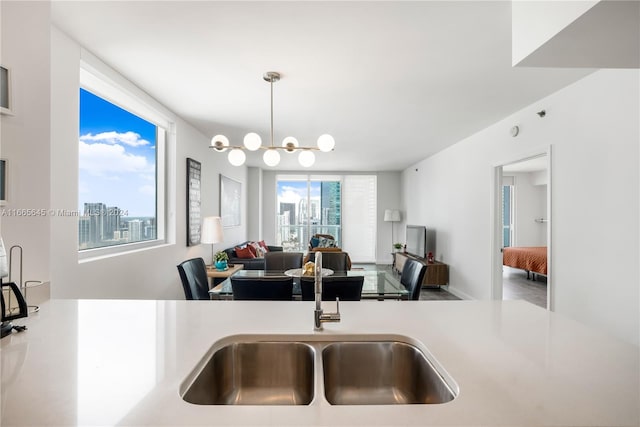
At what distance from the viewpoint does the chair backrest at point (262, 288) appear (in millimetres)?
2162

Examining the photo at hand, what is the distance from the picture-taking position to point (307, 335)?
3.73ft

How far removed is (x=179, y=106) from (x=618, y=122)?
4.05 m

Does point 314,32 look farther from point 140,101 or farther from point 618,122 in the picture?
point 618,122

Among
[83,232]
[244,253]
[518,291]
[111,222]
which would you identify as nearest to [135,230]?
[111,222]

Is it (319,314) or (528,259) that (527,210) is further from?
(319,314)

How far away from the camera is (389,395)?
1136 mm

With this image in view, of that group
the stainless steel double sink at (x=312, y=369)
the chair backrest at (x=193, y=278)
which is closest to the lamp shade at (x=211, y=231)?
the chair backrest at (x=193, y=278)

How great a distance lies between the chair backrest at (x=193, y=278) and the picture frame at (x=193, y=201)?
1.21 metres

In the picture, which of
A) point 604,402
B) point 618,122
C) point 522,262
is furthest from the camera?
point 522,262

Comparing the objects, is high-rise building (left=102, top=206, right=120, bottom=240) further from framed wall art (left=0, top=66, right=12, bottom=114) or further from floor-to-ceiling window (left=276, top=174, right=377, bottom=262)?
floor-to-ceiling window (left=276, top=174, right=377, bottom=262)

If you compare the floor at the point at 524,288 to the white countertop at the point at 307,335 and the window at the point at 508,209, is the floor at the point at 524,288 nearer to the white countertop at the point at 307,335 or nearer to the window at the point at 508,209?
the window at the point at 508,209

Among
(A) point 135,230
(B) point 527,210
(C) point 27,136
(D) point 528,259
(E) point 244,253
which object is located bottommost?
(D) point 528,259


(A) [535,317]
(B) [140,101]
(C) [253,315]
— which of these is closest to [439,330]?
(A) [535,317]

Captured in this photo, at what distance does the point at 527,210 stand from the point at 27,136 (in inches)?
366
